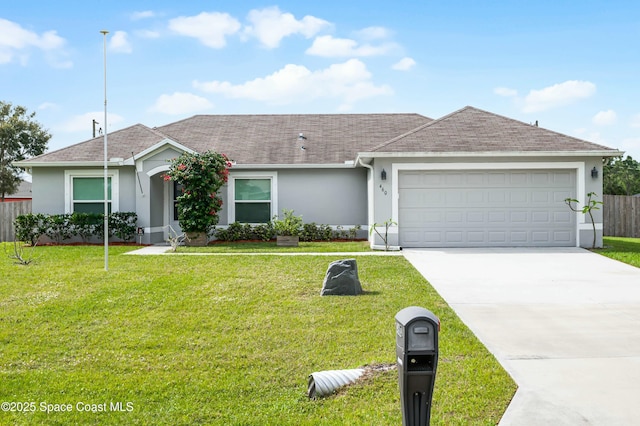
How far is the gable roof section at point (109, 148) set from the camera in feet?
59.7

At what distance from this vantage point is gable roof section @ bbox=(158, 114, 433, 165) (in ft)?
64.5

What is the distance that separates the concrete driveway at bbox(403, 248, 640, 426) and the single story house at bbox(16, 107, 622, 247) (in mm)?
2426

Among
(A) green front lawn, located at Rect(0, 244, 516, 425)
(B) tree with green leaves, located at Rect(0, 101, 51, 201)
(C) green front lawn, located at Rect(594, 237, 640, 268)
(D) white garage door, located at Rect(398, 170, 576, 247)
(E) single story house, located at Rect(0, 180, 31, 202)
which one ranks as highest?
(B) tree with green leaves, located at Rect(0, 101, 51, 201)

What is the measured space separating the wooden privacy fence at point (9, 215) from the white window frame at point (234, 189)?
7.89 m

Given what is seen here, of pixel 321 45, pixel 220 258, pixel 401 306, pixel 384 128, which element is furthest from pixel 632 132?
pixel 401 306

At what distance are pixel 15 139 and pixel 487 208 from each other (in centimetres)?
3296

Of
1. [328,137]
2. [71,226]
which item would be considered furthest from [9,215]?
[328,137]

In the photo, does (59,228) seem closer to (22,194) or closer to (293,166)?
(293,166)

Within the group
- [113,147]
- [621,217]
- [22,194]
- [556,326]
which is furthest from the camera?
[22,194]

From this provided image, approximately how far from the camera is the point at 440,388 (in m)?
4.73

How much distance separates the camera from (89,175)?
18.4m

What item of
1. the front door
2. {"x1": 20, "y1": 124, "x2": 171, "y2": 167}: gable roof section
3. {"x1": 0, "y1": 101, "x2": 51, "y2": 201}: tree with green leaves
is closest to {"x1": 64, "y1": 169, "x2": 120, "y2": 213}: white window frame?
{"x1": 20, "y1": 124, "x2": 171, "y2": 167}: gable roof section

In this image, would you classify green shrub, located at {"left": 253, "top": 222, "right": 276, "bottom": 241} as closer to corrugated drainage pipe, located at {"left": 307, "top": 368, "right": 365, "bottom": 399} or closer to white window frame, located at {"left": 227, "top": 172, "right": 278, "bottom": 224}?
white window frame, located at {"left": 227, "top": 172, "right": 278, "bottom": 224}

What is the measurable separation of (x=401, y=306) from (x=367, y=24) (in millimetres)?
9834
